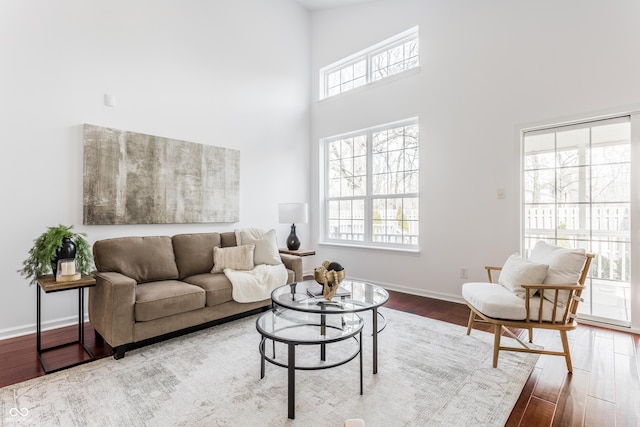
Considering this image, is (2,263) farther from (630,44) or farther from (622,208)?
(630,44)

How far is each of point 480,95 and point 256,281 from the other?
10.7ft

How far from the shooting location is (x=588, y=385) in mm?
1973

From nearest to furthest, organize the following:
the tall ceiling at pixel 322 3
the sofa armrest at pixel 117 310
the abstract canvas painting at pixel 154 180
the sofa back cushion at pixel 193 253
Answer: the sofa armrest at pixel 117 310, the abstract canvas painting at pixel 154 180, the sofa back cushion at pixel 193 253, the tall ceiling at pixel 322 3

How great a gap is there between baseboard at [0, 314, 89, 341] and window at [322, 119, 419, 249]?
350 cm

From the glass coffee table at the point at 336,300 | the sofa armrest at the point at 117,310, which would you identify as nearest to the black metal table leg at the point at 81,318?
the sofa armrest at the point at 117,310

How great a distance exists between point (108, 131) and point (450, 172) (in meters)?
3.82

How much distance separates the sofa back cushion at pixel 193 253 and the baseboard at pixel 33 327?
41.2 inches

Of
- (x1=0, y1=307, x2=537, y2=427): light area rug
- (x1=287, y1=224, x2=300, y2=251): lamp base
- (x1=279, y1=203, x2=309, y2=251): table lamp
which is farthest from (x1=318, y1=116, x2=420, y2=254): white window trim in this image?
(x1=0, y1=307, x2=537, y2=427): light area rug

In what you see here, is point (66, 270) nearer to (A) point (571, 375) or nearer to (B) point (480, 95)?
(A) point (571, 375)

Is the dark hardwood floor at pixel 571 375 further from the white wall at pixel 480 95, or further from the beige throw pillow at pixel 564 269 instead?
the white wall at pixel 480 95

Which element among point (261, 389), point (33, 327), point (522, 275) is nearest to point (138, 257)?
point (33, 327)

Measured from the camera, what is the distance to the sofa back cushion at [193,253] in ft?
10.8

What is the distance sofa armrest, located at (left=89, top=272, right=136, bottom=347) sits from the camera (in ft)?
7.57

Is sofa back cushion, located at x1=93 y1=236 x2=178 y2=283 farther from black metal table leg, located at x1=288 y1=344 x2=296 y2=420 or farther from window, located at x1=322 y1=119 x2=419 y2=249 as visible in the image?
window, located at x1=322 y1=119 x2=419 y2=249
